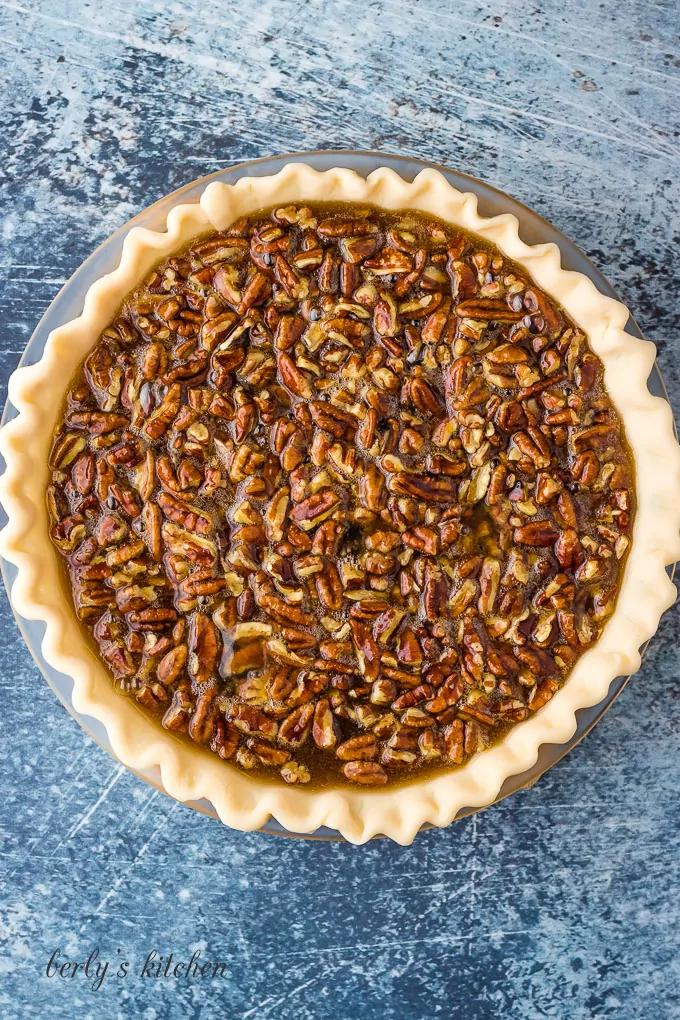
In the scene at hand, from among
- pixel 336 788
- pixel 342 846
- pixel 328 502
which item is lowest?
pixel 342 846

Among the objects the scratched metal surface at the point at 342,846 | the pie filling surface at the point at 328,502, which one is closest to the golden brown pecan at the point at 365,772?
the pie filling surface at the point at 328,502

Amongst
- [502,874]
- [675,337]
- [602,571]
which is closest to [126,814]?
[502,874]

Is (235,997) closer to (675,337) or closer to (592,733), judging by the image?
(592,733)

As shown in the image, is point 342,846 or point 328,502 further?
point 342,846

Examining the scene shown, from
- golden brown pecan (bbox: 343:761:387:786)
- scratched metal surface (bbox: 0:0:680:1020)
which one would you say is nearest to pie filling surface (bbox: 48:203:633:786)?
golden brown pecan (bbox: 343:761:387:786)

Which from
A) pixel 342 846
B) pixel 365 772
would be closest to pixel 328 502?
pixel 365 772

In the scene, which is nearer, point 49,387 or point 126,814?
point 49,387

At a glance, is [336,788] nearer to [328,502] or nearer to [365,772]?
[365,772]

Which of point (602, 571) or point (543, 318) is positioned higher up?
point (543, 318)
